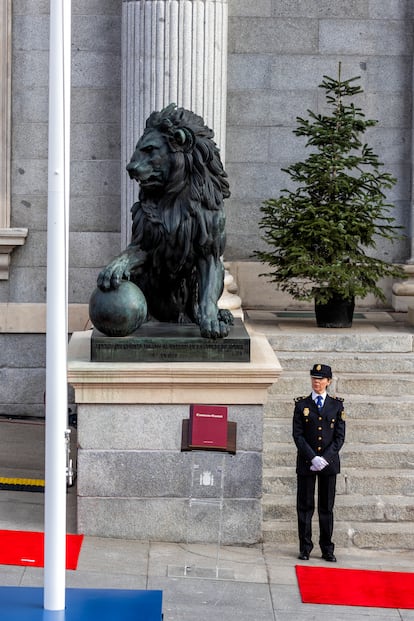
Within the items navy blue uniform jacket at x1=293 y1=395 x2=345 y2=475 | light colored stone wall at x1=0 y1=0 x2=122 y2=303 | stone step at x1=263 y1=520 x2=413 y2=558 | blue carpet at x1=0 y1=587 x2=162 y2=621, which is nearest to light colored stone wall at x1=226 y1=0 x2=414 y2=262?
light colored stone wall at x1=0 y1=0 x2=122 y2=303

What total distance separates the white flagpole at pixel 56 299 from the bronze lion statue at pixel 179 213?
3123 millimetres

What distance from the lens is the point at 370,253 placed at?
1673 cm

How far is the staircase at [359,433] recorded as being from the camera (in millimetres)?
11148

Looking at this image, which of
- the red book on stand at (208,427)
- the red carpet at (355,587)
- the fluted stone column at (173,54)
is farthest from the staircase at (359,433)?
the fluted stone column at (173,54)

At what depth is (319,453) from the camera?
10492 millimetres

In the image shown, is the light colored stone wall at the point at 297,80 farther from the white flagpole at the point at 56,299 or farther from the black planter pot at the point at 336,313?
the white flagpole at the point at 56,299

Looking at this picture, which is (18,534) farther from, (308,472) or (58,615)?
(58,615)

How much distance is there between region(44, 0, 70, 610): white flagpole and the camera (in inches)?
302

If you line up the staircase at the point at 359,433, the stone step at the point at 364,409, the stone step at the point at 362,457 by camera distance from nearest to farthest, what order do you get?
1. the staircase at the point at 359,433
2. the stone step at the point at 362,457
3. the stone step at the point at 364,409

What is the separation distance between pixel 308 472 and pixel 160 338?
5.91 ft

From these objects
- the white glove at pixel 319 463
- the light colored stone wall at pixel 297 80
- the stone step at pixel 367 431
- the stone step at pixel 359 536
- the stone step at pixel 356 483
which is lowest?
the stone step at pixel 359 536

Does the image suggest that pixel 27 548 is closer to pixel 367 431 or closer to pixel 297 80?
pixel 367 431

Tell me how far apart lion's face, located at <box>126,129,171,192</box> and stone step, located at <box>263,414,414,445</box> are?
299 centimetres

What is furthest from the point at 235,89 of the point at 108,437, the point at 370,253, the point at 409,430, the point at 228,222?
the point at 108,437
